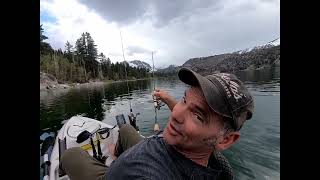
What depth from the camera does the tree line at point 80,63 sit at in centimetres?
10156

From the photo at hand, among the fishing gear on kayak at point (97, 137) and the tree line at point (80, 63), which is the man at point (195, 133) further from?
the tree line at point (80, 63)

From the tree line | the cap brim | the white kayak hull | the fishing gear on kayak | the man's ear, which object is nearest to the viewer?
the cap brim

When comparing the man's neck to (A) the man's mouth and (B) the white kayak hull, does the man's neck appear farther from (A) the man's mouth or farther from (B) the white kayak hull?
(B) the white kayak hull

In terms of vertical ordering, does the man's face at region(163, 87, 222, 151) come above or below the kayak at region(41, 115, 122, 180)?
above

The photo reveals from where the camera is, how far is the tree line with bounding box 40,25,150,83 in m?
102

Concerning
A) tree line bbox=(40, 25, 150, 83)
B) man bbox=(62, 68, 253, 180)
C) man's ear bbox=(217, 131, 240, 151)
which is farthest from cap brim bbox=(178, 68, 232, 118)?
tree line bbox=(40, 25, 150, 83)

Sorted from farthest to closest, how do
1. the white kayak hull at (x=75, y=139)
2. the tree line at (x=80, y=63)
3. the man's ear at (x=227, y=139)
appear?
the tree line at (x=80, y=63)
the white kayak hull at (x=75, y=139)
the man's ear at (x=227, y=139)

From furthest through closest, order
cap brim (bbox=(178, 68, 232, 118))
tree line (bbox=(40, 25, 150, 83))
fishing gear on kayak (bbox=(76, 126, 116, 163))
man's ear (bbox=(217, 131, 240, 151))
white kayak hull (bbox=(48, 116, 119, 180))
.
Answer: tree line (bbox=(40, 25, 150, 83)) → fishing gear on kayak (bbox=(76, 126, 116, 163)) → white kayak hull (bbox=(48, 116, 119, 180)) → man's ear (bbox=(217, 131, 240, 151)) → cap brim (bbox=(178, 68, 232, 118))

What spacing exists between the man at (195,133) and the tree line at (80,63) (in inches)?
4024

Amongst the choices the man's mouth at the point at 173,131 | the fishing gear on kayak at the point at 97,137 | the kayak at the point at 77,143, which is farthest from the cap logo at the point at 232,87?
the fishing gear on kayak at the point at 97,137

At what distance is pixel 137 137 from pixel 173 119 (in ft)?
9.83

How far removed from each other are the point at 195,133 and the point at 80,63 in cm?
12400
